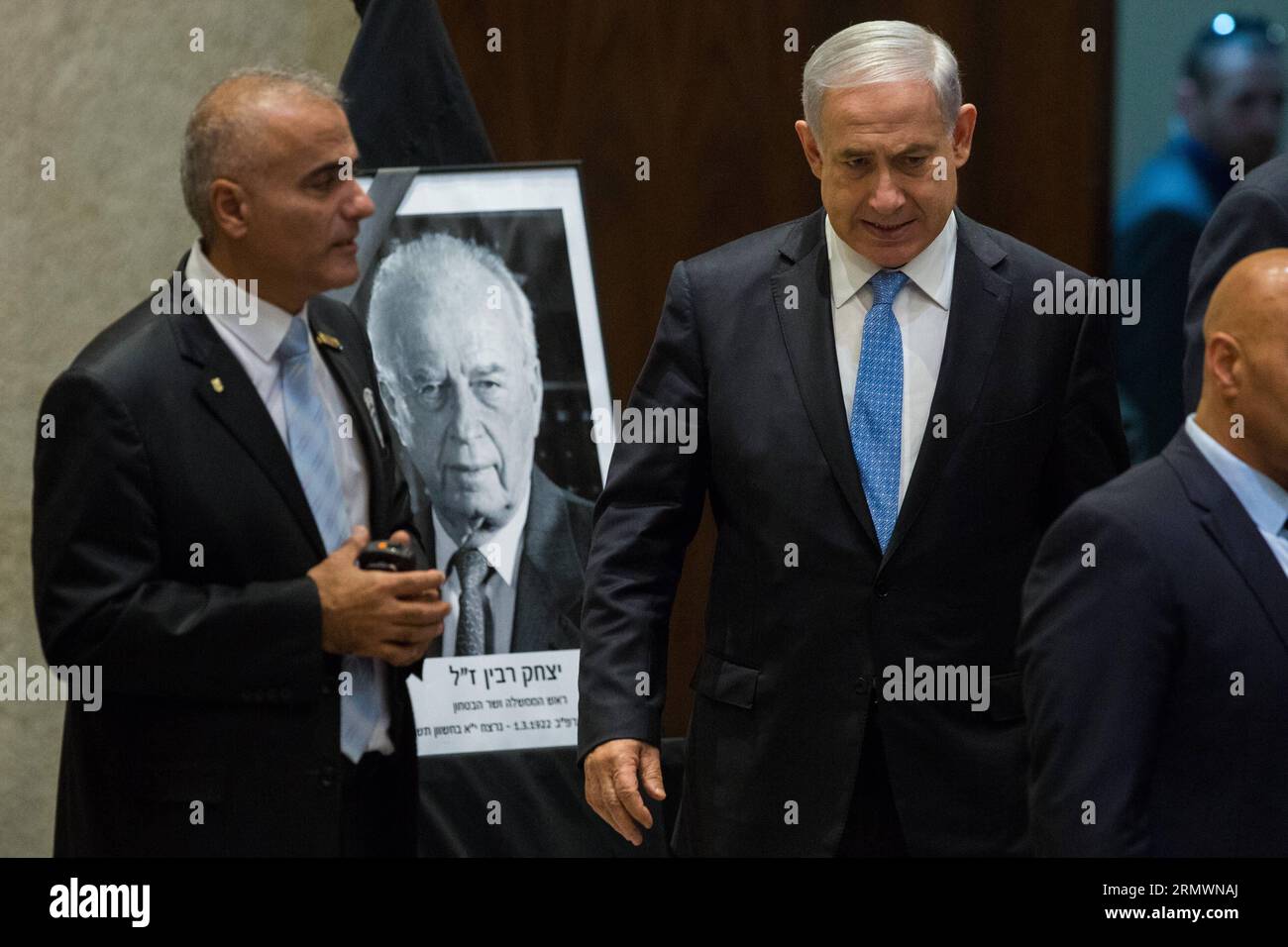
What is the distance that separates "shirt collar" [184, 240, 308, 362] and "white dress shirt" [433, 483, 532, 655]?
94cm

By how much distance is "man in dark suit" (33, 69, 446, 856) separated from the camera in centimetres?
270

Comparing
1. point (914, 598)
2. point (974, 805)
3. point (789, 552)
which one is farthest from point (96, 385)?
point (974, 805)

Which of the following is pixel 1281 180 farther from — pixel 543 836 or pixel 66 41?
pixel 66 41

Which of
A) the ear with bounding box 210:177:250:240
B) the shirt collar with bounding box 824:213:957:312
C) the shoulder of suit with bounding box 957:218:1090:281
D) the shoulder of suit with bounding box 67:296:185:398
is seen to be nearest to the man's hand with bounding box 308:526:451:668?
the shoulder of suit with bounding box 67:296:185:398

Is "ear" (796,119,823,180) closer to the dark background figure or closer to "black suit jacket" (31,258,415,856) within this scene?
"black suit jacket" (31,258,415,856)

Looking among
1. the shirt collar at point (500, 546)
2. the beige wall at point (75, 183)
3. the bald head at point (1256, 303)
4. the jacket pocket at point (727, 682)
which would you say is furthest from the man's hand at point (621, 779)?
the beige wall at point (75, 183)

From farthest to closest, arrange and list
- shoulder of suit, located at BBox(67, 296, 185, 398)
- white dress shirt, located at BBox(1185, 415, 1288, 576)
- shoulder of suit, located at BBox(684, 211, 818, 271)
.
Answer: shoulder of suit, located at BBox(684, 211, 818, 271)
shoulder of suit, located at BBox(67, 296, 185, 398)
white dress shirt, located at BBox(1185, 415, 1288, 576)

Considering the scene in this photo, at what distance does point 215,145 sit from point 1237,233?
1.62 m

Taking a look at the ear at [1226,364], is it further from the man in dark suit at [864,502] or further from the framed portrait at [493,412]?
Answer: the framed portrait at [493,412]

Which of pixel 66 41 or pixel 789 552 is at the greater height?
pixel 66 41

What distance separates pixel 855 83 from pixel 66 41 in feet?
8.20

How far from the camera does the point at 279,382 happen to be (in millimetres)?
2898

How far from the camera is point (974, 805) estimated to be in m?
2.67

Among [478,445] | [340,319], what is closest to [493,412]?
[478,445]
